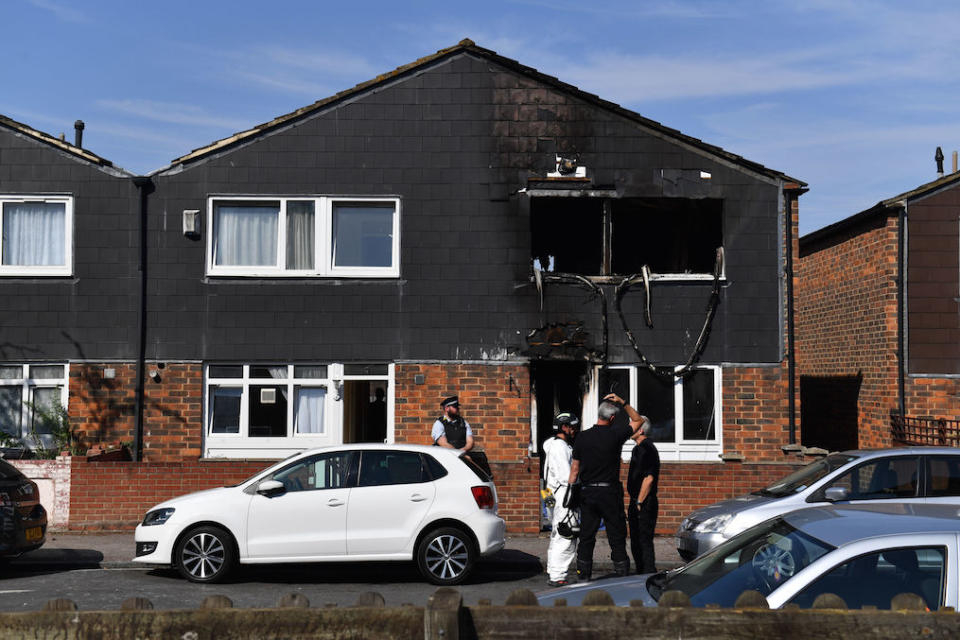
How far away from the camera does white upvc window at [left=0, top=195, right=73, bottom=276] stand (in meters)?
15.9

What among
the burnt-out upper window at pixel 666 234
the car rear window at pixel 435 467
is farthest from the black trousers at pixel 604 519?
the burnt-out upper window at pixel 666 234

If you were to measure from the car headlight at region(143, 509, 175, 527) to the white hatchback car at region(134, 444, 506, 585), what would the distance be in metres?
0.01

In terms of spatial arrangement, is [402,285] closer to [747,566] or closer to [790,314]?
[790,314]

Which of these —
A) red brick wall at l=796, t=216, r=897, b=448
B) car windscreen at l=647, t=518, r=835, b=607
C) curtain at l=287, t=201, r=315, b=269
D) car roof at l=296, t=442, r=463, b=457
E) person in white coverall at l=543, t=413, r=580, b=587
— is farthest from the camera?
red brick wall at l=796, t=216, r=897, b=448

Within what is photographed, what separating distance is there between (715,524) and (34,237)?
11440 mm

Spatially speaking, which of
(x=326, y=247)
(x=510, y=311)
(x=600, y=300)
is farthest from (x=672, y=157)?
(x=326, y=247)

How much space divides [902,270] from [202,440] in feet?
38.4

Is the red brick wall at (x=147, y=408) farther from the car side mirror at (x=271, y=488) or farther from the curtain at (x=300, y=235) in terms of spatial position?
the car side mirror at (x=271, y=488)

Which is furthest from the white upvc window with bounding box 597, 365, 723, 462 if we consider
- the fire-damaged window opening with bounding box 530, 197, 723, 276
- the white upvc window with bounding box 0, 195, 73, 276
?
the white upvc window with bounding box 0, 195, 73, 276

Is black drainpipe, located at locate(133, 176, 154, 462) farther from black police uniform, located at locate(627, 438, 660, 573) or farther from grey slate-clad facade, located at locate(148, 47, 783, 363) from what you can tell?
black police uniform, located at locate(627, 438, 660, 573)

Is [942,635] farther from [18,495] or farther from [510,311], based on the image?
[510,311]

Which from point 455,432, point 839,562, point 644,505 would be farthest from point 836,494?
point 455,432

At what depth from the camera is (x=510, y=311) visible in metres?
15.7

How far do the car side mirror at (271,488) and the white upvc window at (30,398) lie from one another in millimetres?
6629
